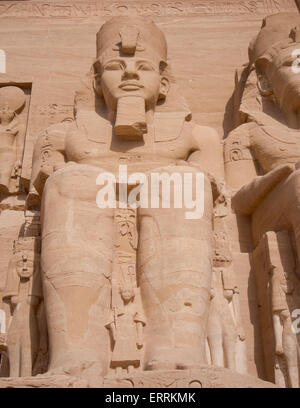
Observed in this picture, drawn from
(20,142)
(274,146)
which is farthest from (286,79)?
(20,142)

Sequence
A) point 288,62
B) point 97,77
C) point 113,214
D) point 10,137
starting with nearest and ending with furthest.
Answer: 1. point 113,214
2. point 97,77
3. point 288,62
4. point 10,137

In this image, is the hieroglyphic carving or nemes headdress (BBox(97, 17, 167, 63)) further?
the hieroglyphic carving

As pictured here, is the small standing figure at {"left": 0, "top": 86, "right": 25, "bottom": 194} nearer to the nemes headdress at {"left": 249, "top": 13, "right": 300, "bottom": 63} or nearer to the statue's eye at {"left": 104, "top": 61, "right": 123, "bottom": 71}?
the statue's eye at {"left": 104, "top": 61, "right": 123, "bottom": 71}

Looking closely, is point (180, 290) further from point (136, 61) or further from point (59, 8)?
point (59, 8)

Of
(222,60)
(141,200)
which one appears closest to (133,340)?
(141,200)

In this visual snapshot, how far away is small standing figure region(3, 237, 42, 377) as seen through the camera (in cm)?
386

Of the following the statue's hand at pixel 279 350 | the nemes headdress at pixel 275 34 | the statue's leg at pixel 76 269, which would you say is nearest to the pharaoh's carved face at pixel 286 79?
the nemes headdress at pixel 275 34

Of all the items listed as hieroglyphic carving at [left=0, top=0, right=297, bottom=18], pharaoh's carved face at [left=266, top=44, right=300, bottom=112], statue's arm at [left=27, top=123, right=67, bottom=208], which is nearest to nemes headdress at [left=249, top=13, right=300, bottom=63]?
pharaoh's carved face at [left=266, top=44, right=300, bottom=112]

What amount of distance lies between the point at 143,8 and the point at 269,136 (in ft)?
11.2

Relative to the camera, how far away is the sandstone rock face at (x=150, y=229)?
3580 millimetres

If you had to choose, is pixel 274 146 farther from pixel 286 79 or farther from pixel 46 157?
pixel 46 157

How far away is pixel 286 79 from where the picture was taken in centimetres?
530

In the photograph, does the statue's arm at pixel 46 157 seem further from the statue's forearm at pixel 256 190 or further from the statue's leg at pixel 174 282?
the statue's forearm at pixel 256 190

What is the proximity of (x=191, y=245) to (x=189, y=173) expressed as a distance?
0.55 metres
